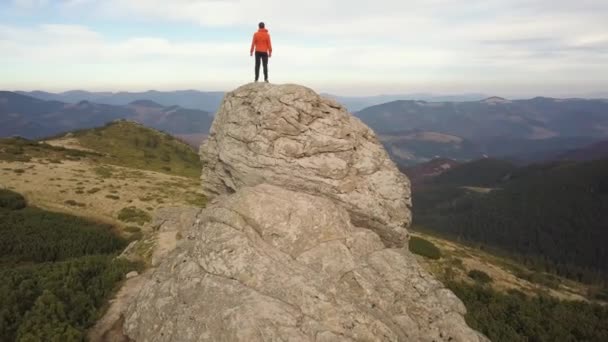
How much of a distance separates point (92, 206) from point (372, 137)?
40.9m

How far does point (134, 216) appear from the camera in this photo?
1841 inches

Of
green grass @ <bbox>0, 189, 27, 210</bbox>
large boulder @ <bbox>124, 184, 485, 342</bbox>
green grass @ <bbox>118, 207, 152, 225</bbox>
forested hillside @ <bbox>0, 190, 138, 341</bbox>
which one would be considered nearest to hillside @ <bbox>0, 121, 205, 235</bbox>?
green grass @ <bbox>118, 207, 152, 225</bbox>

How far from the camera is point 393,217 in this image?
22.9 m

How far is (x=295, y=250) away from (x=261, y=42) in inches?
633

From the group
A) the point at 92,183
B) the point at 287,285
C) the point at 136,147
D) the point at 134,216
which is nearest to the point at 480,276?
the point at 287,285

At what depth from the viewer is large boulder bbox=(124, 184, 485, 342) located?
15016 millimetres

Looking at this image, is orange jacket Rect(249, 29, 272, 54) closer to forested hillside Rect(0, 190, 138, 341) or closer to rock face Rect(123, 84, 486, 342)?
rock face Rect(123, 84, 486, 342)

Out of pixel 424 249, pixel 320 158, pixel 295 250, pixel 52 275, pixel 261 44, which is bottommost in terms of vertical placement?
pixel 424 249

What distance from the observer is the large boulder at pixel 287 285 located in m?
15.0

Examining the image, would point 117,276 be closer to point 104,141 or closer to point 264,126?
point 264,126

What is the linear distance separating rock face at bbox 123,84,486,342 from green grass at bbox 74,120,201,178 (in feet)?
251

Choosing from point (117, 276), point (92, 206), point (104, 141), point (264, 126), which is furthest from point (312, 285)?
point (104, 141)

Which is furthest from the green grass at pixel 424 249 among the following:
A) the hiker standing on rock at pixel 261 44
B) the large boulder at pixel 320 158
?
the hiker standing on rock at pixel 261 44

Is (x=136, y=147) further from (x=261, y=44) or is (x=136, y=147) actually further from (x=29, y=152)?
(x=261, y=44)
